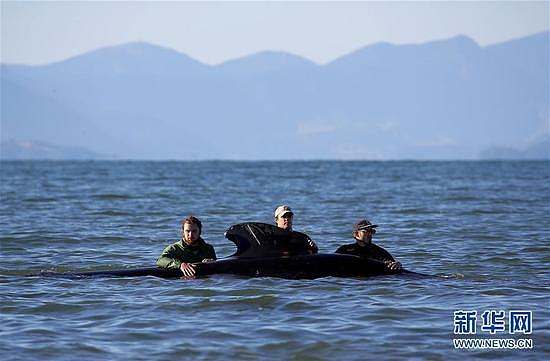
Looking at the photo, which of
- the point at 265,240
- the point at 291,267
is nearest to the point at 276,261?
the point at 291,267

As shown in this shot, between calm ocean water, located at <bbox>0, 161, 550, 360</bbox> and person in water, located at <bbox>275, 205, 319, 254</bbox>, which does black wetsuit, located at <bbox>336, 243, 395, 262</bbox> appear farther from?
person in water, located at <bbox>275, 205, 319, 254</bbox>

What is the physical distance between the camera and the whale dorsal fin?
16.6 m

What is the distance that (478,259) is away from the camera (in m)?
21.7

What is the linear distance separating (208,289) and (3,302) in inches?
130

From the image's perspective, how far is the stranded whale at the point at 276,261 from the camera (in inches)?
658

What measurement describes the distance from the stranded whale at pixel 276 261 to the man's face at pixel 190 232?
0.50 metres

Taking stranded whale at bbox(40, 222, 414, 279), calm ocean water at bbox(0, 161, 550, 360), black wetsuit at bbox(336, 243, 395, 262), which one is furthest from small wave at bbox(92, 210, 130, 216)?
black wetsuit at bbox(336, 243, 395, 262)

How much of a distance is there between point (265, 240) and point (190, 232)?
144cm

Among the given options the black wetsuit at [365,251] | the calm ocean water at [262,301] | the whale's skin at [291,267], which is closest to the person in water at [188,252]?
the whale's skin at [291,267]

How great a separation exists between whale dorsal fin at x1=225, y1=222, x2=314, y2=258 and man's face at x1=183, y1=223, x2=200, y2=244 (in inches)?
31.2

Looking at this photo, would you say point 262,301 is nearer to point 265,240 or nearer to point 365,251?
point 265,240

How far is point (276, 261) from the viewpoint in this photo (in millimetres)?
17016

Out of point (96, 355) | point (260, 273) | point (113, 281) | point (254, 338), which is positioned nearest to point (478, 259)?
point (260, 273)

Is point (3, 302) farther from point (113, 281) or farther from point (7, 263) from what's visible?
point (7, 263)
